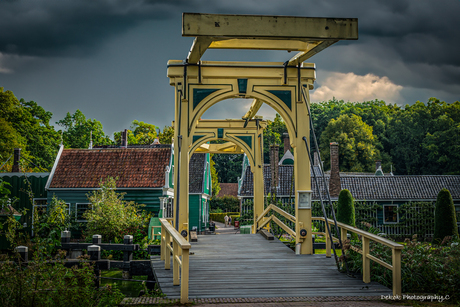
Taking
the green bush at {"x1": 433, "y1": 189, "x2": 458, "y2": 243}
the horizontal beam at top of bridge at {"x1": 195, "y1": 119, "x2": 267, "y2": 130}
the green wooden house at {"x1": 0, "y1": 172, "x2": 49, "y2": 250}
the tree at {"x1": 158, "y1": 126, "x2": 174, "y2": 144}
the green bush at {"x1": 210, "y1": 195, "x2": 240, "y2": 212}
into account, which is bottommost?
the green bush at {"x1": 210, "y1": 195, "x2": 240, "y2": 212}

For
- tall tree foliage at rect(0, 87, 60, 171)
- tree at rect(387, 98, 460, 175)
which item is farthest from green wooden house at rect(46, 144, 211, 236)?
tree at rect(387, 98, 460, 175)

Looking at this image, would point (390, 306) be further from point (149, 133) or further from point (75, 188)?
point (149, 133)

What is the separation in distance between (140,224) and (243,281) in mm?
9985

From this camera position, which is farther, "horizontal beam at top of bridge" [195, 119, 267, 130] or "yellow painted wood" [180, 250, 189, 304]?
"horizontal beam at top of bridge" [195, 119, 267, 130]

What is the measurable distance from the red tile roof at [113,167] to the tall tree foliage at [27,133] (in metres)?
14.3

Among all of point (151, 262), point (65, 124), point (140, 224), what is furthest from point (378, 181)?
point (65, 124)

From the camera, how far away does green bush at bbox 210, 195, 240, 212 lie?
46250mm

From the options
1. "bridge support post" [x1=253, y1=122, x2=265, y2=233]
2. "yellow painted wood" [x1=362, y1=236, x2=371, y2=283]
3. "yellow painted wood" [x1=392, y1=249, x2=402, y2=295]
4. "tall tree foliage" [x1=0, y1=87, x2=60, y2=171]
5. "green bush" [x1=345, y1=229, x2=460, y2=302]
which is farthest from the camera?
"tall tree foliage" [x1=0, y1=87, x2=60, y2=171]

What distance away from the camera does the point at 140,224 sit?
51.7 ft

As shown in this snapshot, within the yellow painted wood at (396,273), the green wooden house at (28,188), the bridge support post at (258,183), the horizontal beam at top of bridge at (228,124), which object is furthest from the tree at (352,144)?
the yellow painted wood at (396,273)

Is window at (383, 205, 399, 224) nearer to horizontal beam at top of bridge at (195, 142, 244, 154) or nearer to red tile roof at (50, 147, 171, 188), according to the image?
horizontal beam at top of bridge at (195, 142, 244, 154)

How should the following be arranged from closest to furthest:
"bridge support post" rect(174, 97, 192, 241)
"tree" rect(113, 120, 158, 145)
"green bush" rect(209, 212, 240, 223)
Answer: "bridge support post" rect(174, 97, 192, 241) → "green bush" rect(209, 212, 240, 223) → "tree" rect(113, 120, 158, 145)

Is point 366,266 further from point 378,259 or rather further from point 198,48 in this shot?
point 198,48

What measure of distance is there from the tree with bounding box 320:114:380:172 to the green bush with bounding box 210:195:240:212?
10.7m
